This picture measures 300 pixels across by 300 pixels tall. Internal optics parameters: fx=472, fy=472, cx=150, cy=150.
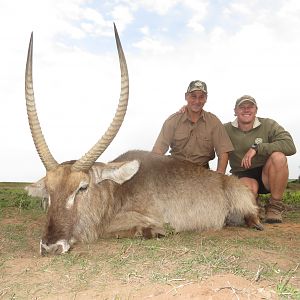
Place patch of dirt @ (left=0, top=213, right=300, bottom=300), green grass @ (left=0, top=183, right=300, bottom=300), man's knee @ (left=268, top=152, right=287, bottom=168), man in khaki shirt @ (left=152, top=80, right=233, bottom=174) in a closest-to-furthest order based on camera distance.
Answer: patch of dirt @ (left=0, top=213, right=300, bottom=300) → green grass @ (left=0, top=183, right=300, bottom=300) → man's knee @ (left=268, top=152, right=287, bottom=168) → man in khaki shirt @ (left=152, top=80, right=233, bottom=174)

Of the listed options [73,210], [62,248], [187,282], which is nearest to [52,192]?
[73,210]

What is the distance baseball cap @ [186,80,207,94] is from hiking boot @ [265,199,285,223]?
2.02m

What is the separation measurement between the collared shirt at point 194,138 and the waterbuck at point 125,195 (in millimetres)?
1093

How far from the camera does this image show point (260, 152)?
6.96m

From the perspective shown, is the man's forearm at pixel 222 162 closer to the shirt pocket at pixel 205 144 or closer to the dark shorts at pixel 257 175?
the shirt pocket at pixel 205 144

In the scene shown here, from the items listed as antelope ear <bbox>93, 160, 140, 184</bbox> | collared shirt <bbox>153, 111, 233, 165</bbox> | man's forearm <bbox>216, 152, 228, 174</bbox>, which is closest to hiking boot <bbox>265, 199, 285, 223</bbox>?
man's forearm <bbox>216, 152, 228, 174</bbox>

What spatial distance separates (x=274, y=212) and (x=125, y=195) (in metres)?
2.65

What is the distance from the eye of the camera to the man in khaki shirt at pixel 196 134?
737cm

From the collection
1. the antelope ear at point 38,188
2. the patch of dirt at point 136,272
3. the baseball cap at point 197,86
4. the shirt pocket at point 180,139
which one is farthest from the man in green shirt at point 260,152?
the antelope ear at point 38,188

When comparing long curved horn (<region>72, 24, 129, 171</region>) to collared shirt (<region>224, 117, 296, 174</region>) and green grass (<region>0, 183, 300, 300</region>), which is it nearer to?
green grass (<region>0, 183, 300, 300</region>)

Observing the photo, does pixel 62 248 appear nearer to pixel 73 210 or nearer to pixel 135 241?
pixel 73 210

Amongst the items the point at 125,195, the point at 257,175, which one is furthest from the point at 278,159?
the point at 125,195

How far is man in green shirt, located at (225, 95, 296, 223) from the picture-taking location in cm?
695

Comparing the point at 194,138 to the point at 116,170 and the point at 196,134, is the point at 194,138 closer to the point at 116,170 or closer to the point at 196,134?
the point at 196,134
